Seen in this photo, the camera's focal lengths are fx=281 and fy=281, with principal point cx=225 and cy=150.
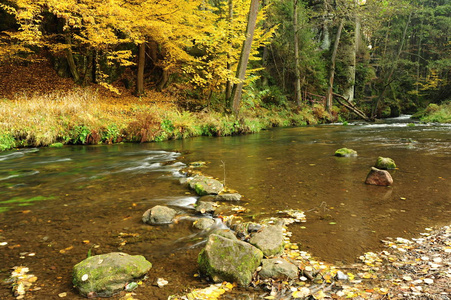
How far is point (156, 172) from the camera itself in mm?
6363

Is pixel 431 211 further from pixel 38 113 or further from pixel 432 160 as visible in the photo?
pixel 38 113

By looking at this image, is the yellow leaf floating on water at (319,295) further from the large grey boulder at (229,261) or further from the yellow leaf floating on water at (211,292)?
the yellow leaf floating on water at (211,292)

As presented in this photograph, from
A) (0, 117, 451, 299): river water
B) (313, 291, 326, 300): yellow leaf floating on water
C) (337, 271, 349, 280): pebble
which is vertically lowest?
(0, 117, 451, 299): river water

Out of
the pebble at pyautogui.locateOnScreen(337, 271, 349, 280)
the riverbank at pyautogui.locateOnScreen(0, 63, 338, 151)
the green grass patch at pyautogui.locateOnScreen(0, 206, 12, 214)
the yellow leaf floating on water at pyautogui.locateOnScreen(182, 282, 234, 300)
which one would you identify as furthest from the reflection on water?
the riverbank at pyautogui.locateOnScreen(0, 63, 338, 151)

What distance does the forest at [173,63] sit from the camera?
11227 mm

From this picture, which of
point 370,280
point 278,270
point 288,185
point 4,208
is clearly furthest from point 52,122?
point 370,280

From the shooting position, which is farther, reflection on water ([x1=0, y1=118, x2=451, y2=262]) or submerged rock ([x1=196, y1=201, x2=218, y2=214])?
submerged rock ([x1=196, y1=201, x2=218, y2=214])

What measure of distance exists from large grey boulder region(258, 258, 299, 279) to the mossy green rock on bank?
1.03 metres

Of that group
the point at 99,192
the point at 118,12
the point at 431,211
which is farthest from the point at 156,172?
the point at 118,12

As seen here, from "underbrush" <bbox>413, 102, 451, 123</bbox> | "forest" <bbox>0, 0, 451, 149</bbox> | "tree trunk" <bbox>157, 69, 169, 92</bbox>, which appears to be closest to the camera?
"forest" <bbox>0, 0, 451, 149</bbox>

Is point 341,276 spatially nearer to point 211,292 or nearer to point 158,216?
point 211,292

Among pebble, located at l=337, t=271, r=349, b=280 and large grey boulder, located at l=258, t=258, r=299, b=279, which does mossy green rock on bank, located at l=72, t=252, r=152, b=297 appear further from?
pebble, located at l=337, t=271, r=349, b=280

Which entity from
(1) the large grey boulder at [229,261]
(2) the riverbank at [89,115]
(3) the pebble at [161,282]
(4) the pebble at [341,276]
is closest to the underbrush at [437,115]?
(2) the riverbank at [89,115]

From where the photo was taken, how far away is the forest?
36.8 ft
